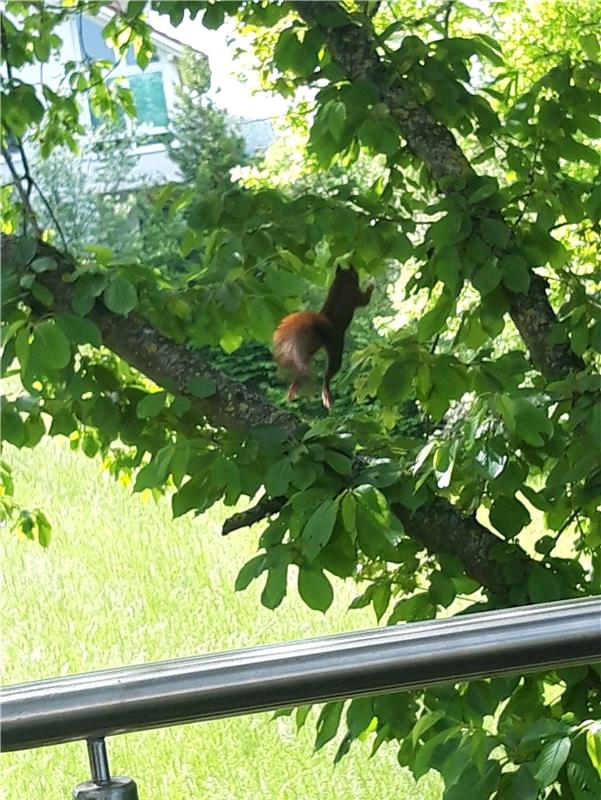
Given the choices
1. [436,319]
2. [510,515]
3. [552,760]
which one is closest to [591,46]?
[436,319]

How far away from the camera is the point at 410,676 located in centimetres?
32

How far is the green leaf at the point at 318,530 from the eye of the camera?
2.41 ft

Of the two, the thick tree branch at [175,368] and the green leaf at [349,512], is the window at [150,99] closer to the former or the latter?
the thick tree branch at [175,368]

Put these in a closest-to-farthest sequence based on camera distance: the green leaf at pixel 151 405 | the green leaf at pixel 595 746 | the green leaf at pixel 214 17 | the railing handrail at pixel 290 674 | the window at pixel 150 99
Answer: the railing handrail at pixel 290 674, the green leaf at pixel 595 746, the green leaf at pixel 151 405, the green leaf at pixel 214 17, the window at pixel 150 99

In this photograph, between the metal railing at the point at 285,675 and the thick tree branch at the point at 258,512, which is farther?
the thick tree branch at the point at 258,512

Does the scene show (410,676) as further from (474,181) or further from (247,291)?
(474,181)

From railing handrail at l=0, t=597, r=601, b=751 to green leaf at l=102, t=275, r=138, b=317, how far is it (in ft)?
1.68

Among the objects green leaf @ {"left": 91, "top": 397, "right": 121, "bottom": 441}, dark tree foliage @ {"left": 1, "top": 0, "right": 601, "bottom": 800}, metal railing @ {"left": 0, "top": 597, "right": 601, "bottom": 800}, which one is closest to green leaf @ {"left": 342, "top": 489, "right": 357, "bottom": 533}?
dark tree foliage @ {"left": 1, "top": 0, "right": 601, "bottom": 800}

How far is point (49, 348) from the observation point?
780 mm

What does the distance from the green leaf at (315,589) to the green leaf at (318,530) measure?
17 millimetres

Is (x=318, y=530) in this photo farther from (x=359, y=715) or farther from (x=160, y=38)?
(x=160, y=38)

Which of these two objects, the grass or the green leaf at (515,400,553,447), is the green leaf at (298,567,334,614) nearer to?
the green leaf at (515,400,553,447)

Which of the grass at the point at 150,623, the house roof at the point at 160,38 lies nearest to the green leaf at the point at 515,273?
the house roof at the point at 160,38

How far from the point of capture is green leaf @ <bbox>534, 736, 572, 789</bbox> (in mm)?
622
